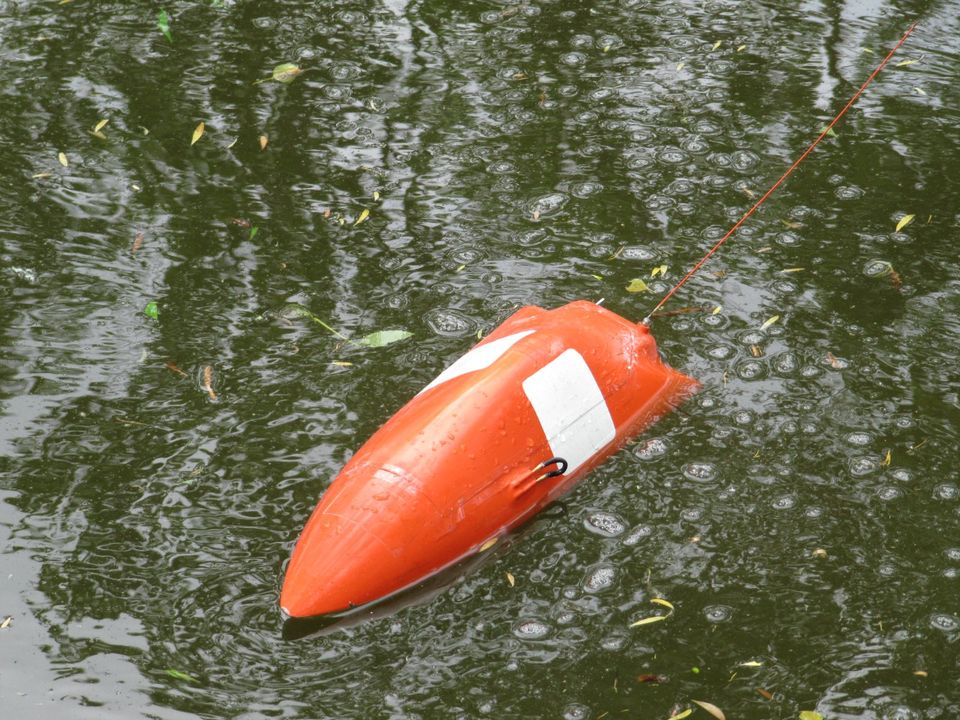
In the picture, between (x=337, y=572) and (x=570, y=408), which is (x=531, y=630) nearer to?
(x=337, y=572)

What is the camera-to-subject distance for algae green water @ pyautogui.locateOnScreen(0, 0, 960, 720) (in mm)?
3533

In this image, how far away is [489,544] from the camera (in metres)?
3.80

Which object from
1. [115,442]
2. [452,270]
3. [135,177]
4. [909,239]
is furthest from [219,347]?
[909,239]

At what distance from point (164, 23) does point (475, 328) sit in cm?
375

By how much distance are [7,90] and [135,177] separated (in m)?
1.40

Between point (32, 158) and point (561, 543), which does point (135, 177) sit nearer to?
point (32, 158)

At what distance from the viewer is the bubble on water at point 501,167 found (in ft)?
19.3

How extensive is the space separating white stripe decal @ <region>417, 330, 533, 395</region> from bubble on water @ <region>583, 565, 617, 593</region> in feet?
2.70

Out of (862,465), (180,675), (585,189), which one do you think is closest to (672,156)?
(585,189)

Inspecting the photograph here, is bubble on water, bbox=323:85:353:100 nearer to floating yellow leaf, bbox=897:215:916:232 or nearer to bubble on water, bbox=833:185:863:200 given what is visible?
bubble on water, bbox=833:185:863:200

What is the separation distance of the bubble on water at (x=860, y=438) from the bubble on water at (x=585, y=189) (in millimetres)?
2006

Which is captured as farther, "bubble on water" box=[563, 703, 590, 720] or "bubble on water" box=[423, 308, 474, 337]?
"bubble on water" box=[423, 308, 474, 337]

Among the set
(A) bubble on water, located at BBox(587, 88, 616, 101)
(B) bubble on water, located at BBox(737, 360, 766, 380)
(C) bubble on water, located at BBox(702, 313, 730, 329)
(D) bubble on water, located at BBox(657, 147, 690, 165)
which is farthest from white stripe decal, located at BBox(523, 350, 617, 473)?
(A) bubble on water, located at BBox(587, 88, 616, 101)

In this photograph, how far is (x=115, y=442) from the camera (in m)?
4.29
